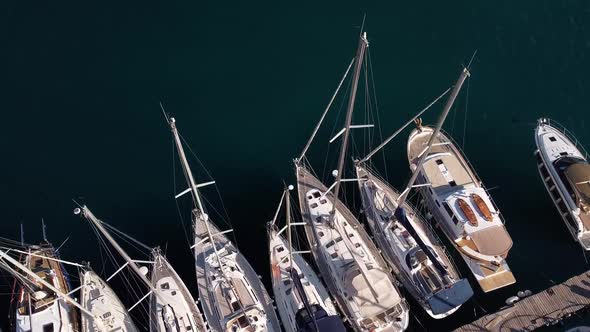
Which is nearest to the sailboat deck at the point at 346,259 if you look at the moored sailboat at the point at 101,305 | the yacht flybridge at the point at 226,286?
the yacht flybridge at the point at 226,286

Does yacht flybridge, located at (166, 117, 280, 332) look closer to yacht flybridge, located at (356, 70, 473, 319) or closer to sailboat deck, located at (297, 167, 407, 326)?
sailboat deck, located at (297, 167, 407, 326)

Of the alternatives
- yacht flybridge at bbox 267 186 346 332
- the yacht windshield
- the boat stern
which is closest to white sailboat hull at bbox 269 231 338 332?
yacht flybridge at bbox 267 186 346 332

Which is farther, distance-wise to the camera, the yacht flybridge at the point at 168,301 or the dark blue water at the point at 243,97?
the dark blue water at the point at 243,97

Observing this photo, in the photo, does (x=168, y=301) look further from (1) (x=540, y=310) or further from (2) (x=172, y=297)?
(1) (x=540, y=310)

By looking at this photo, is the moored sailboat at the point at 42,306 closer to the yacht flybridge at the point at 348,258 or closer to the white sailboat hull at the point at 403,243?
the yacht flybridge at the point at 348,258

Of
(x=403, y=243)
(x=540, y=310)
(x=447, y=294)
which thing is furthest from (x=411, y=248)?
(x=540, y=310)

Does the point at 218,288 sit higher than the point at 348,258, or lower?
higher

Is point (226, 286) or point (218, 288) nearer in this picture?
point (226, 286)
